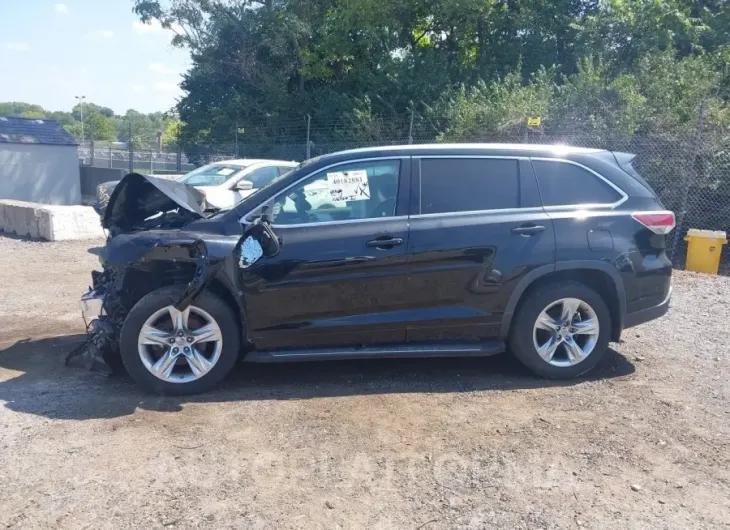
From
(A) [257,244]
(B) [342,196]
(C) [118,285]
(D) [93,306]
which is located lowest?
(D) [93,306]

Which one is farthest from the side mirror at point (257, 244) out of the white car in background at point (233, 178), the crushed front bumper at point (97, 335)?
the white car in background at point (233, 178)

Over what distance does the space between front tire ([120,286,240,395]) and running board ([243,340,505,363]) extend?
244 millimetres

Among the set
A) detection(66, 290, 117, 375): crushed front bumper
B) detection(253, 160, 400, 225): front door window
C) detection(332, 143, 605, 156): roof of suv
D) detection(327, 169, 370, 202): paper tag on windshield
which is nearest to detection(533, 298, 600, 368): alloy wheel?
detection(332, 143, 605, 156): roof of suv

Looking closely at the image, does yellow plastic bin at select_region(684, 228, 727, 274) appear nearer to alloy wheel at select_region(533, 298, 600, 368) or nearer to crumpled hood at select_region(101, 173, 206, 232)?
alloy wheel at select_region(533, 298, 600, 368)

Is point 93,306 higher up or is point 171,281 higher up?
point 171,281

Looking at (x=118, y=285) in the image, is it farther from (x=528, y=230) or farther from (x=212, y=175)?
(x=212, y=175)

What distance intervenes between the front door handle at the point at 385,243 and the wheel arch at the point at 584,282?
1.02 metres

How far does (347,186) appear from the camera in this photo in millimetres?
5332

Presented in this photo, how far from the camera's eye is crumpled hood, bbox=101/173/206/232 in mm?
5578

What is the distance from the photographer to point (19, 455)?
4.11 m

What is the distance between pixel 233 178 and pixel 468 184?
279 inches

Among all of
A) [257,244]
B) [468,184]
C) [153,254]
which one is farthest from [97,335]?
[468,184]

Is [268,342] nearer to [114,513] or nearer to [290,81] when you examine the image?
[114,513]

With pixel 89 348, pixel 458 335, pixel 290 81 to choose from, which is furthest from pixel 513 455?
pixel 290 81
